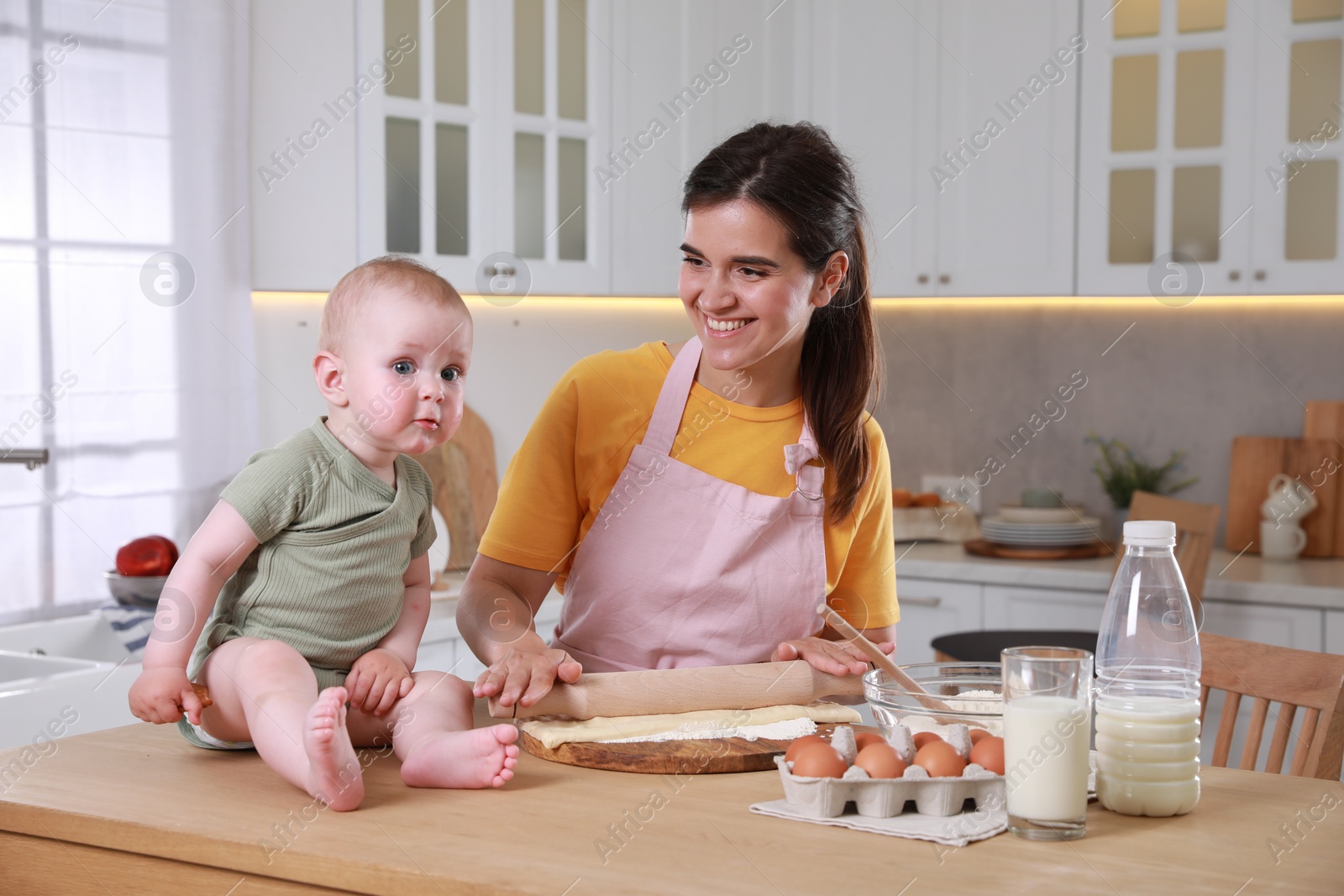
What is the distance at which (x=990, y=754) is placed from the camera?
0.94 meters

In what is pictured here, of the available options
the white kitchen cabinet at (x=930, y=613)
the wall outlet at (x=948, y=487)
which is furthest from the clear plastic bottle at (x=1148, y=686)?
the wall outlet at (x=948, y=487)

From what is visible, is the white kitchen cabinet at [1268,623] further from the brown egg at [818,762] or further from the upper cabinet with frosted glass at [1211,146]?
the brown egg at [818,762]

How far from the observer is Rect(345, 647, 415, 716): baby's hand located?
1.08 meters

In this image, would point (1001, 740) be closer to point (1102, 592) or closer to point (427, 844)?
point (427, 844)

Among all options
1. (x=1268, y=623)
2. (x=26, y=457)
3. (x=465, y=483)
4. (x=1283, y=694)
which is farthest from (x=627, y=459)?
(x=1268, y=623)

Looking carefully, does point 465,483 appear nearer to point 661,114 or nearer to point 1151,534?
point 661,114

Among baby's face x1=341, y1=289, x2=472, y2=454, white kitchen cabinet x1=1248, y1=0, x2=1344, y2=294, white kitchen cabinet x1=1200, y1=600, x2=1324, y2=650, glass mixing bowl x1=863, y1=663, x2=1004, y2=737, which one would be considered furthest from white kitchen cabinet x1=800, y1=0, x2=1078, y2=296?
baby's face x1=341, y1=289, x2=472, y2=454

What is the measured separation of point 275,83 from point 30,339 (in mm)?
679

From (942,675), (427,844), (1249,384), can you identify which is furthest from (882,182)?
(427,844)

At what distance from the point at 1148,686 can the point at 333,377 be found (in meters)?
0.71

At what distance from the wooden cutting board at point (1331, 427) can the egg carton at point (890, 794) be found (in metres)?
2.38

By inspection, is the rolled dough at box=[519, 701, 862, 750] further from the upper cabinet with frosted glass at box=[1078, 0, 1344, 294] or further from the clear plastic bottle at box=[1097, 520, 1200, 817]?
the upper cabinet with frosted glass at box=[1078, 0, 1344, 294]

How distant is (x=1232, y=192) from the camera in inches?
109

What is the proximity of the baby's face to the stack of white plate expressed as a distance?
215cm
